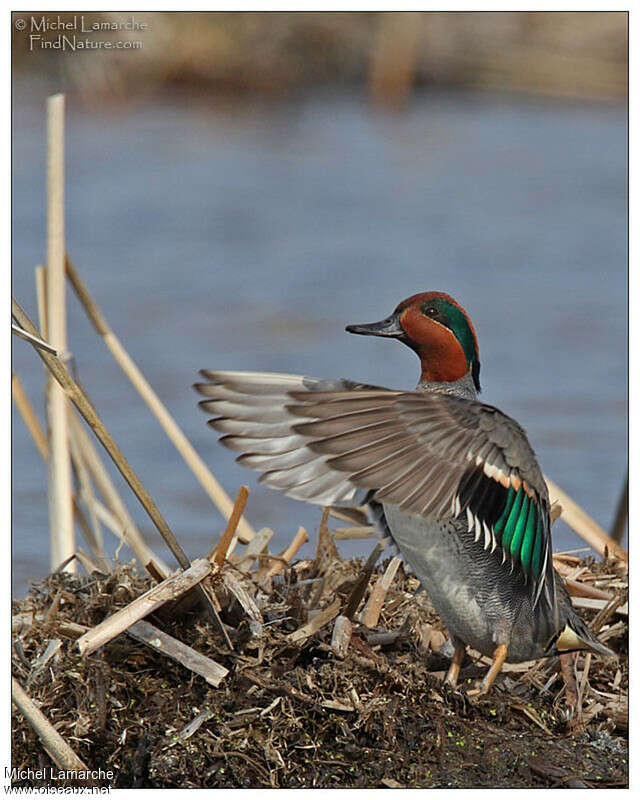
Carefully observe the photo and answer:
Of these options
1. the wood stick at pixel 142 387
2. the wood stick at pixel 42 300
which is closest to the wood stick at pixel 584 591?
the wood stick at pixel 142 387

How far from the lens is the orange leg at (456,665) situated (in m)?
3.17

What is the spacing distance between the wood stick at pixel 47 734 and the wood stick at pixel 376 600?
85cm

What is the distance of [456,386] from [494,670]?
77 cm

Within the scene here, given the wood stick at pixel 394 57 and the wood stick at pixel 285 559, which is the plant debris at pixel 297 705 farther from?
the wood stick at pixel 394 57

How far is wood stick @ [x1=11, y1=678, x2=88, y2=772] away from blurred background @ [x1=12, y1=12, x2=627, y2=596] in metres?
1.92

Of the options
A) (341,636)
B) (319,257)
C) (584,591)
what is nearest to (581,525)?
(584,591)

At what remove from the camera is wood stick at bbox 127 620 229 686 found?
2.99 metres

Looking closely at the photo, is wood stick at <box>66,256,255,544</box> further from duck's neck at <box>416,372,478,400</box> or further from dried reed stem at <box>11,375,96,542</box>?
duck's neck at <box>416,372,478,400</box>

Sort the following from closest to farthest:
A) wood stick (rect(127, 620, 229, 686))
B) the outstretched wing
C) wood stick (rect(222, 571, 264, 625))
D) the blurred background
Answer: the outstretched wing, wood stick (rect(127, 620, 229, 686)), wood stick (rect(222, 571, 264, 625)), the blurred background

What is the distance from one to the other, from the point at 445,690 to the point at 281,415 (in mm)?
841

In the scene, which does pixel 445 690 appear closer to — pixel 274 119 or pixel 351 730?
pixel 351 730

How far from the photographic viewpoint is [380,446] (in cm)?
274

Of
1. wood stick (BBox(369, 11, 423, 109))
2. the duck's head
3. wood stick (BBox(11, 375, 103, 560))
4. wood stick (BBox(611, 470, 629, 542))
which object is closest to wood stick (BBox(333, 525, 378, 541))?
the duck's head

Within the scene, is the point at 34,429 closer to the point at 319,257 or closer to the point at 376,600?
the point at 376,600
